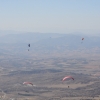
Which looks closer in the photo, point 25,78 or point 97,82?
point 97,82

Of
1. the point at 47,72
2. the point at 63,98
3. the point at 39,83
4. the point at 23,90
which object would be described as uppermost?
the point at 47,72

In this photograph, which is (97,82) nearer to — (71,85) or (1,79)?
(71,85)

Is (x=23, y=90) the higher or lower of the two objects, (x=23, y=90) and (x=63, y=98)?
→ the higher

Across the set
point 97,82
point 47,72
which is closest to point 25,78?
point 47,72

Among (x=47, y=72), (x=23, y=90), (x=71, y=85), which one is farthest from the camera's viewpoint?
(x=47, y=72)

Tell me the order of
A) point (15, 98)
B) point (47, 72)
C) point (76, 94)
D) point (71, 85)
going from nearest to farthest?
point (15, 98), point (76, 94), point (71, 85), point (47, 72)

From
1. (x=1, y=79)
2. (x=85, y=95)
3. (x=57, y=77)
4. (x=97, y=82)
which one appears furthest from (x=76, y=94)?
(x=1, y=79)

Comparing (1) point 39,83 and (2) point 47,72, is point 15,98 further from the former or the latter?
(2) point 47,72

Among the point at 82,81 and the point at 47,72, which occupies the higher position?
the point at 47,72

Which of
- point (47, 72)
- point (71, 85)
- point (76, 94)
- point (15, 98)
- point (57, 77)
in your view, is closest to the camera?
point (15, 98)
